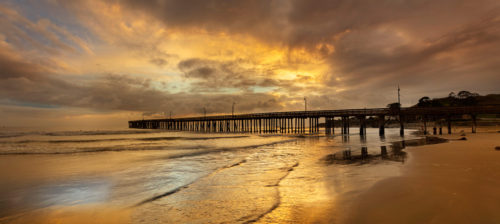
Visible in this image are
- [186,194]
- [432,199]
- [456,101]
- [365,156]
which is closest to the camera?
[432,199]

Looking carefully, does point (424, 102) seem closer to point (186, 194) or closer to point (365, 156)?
point (365, 156)

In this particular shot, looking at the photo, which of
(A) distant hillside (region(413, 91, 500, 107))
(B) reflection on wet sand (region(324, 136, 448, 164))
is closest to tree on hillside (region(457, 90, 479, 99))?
(A) distant hillside (region(413, 91, 500, 107))

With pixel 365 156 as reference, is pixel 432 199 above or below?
above

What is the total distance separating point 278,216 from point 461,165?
8.56m

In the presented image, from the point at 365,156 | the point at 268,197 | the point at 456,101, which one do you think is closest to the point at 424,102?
the point at 456,101

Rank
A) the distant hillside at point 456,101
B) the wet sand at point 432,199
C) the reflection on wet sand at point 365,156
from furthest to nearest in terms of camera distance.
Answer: the distant hillside at point 456,101, the reflection on wet sand at point 365,156, the wet sand at point 432,199

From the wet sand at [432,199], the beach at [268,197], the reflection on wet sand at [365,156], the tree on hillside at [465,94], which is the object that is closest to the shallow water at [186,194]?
the beach at [268,197]

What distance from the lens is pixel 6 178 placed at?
10.1 meters

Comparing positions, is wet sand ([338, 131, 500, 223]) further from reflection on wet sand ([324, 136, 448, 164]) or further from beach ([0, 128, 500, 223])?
reflection on wet sand ([324, 136, 448, 164])

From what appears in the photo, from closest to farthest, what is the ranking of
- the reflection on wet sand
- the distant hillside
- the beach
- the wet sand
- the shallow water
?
1. the wet sand
2. the beach
3. the shallow water
4. the reflection on wet sand
5. the distant hillside

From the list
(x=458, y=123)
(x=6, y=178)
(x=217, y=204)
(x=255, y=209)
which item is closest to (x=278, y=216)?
(x=255, y=209)

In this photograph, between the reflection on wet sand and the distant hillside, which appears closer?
the reflection on wet sand

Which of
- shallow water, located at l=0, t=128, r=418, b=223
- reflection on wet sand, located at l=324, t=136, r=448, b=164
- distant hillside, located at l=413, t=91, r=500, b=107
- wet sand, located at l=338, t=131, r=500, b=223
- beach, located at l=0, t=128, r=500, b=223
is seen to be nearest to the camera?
wet sand, located at l=338, t=131, r=500, b=223

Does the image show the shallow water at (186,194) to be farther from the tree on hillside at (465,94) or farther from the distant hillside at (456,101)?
the tree on hillside at (465,94)
